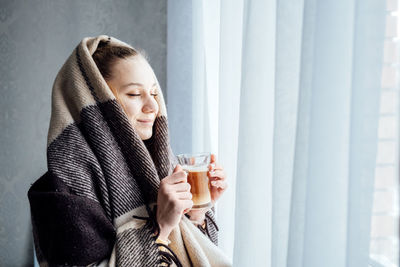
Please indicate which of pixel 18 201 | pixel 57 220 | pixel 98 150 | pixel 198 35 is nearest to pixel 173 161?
pixel 98 150

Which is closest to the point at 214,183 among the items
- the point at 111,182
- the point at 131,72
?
the point at 111,182

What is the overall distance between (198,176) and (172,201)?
116 millimetres

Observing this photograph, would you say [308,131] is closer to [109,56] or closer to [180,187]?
[180,187]

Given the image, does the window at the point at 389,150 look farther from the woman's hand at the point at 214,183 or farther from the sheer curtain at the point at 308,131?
the woman's hand at the point at 214,183

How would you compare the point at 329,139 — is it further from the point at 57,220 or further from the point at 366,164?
the point at 57,220

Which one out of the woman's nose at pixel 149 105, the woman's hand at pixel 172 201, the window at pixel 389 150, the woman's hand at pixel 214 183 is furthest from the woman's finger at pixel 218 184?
the window at pixel 389 150

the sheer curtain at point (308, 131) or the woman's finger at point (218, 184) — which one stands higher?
the sheer curtain at point (308, 131)

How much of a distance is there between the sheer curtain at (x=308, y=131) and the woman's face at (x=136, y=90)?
13.3 inches

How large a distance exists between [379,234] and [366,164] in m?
0.13

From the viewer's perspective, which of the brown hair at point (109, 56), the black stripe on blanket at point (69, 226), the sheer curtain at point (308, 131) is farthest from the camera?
the brown hair at point (109, 56)

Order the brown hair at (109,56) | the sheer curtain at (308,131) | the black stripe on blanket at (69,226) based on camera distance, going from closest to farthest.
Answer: the sheer curtain at (308,131), the black stripe on blanket at (69,226), the brown hair at (109,56)

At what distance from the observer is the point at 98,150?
916mm

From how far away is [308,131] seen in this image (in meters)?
0.62

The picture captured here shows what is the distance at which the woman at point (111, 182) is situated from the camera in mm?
810
